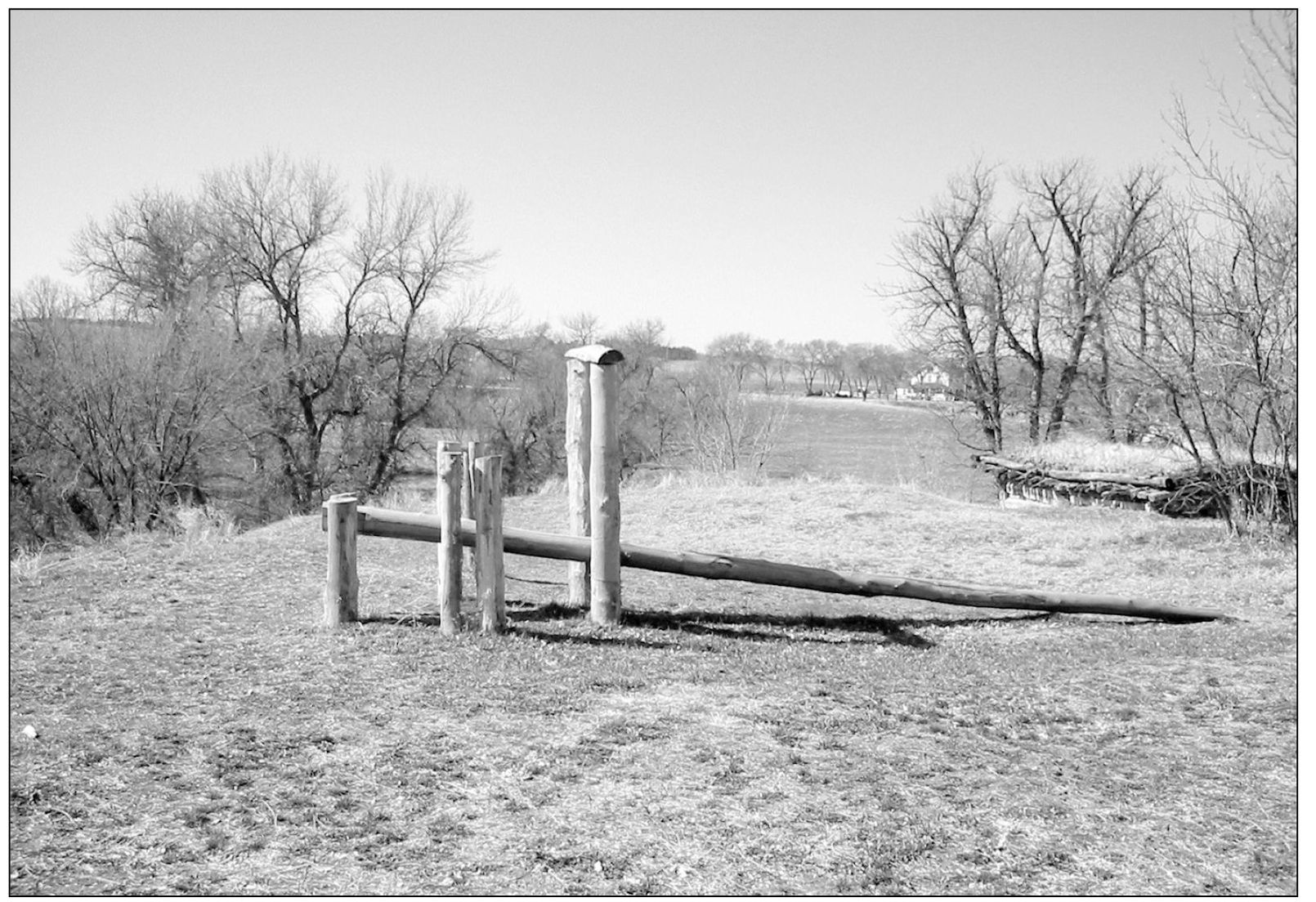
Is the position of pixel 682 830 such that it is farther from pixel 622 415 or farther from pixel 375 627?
pixel 622 415

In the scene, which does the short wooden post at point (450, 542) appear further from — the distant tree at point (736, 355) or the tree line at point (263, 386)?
the distant tree at point (736, 355)

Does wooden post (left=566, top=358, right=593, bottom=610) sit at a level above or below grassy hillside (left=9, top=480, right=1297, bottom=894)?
above

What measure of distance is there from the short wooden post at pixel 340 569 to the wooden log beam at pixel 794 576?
1.48 feet

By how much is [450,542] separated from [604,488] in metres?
1.21

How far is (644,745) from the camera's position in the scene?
525 centimetres

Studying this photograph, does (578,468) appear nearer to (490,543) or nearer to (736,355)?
(490,543)

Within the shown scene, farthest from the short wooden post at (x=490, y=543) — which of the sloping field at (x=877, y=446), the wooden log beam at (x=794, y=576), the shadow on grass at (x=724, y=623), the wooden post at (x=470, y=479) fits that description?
the sloping field at (x=877, y=446)

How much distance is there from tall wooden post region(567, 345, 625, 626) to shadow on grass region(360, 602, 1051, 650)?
0.23m

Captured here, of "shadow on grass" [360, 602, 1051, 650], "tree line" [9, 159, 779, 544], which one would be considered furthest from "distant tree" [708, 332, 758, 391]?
"shadow on grass" [360, 602, 1051, 650]

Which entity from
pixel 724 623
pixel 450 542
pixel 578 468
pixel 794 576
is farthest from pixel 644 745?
pixel 578 468

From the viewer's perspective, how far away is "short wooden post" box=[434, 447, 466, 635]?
7516 mm

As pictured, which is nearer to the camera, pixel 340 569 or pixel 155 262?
pixel 340 569

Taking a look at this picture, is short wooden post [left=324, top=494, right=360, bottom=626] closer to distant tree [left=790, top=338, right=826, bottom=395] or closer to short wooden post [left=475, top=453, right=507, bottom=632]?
short wooden post [left=475, top=453, right=507, bottom=632]

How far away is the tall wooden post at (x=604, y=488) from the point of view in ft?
25.7
